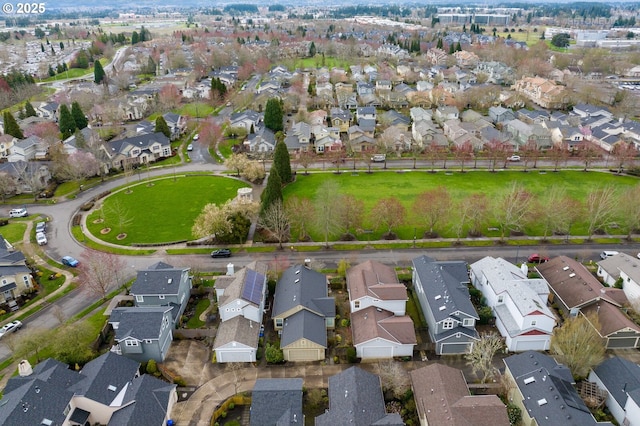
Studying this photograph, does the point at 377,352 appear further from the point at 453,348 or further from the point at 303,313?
the point at 303,313

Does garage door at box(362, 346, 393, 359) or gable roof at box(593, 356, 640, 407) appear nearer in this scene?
gable roof at box(593, 356, 640, 407)

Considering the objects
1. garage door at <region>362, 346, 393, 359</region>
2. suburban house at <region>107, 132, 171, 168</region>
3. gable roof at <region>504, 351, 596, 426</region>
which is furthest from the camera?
suburban house at <region>107, 132, 171, 168</region>

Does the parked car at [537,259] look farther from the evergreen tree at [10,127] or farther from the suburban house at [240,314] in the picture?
the evergreen tree at [10,127]

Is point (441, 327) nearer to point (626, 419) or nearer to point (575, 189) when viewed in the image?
point (626, 419)

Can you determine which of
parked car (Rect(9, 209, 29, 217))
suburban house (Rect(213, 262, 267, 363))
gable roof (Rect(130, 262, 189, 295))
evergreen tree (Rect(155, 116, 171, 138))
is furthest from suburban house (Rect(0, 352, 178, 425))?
evergreen tree (Rect(155, 116, 171, 138))

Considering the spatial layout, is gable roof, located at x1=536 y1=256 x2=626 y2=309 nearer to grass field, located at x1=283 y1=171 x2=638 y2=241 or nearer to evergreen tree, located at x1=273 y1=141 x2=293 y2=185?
grass field, located at x1=283 y1=171 x2=638 y2=241

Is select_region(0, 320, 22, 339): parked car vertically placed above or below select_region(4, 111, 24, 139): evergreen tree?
below

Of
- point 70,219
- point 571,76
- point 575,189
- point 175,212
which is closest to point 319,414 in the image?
point 175,212
